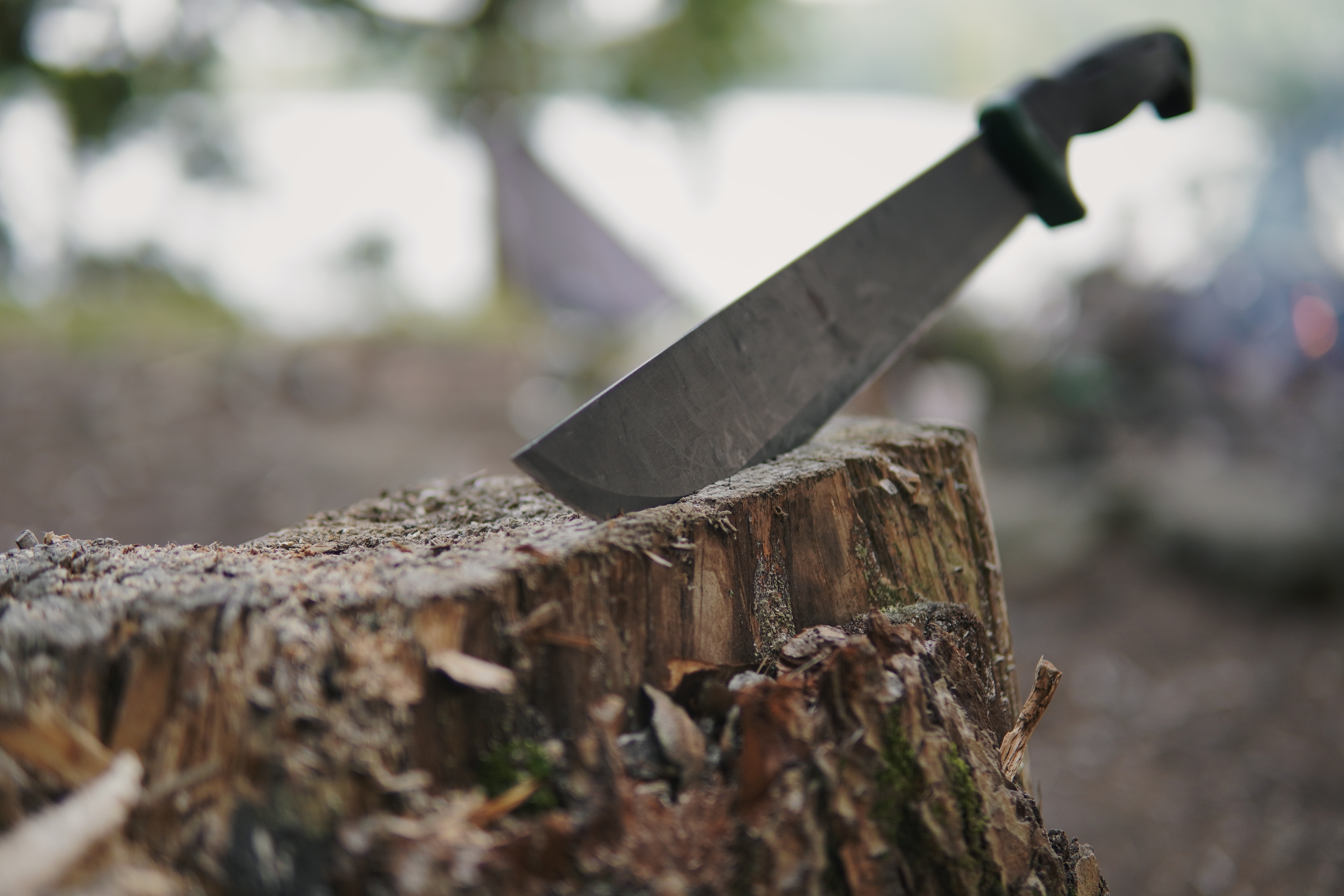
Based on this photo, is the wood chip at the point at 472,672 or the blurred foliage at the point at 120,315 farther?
the blurred foliage at the point at 120,315

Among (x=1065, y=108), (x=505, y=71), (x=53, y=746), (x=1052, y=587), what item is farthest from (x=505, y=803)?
(x=505, y=71)

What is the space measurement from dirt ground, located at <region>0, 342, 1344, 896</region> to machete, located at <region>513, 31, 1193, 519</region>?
4.04 ft

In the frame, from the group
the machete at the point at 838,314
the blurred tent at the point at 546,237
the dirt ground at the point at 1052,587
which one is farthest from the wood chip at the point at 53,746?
the blurred tent at the point at 546,237

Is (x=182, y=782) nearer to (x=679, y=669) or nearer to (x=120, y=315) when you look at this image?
(x=679, y=669)

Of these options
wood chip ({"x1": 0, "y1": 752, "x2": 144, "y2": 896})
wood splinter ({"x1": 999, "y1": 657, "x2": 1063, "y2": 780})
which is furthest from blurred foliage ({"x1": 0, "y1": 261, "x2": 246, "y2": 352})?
wood splinter ({"x1": 999, "y1": 657, "x2": 1063, "y2": 780})

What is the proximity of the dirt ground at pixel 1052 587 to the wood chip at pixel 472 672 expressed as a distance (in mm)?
1510

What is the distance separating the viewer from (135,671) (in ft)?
1.71

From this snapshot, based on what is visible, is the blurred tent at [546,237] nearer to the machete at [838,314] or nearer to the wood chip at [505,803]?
the machete at [838,314]

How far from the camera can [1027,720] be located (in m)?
0.79

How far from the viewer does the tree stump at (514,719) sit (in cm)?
48

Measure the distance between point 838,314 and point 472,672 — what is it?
2.04 feet

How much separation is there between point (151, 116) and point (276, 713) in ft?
24.3

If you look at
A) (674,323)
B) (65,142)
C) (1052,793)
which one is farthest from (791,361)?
(674,323)

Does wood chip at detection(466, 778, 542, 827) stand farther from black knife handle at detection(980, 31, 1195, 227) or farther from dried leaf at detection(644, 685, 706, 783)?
black knife handle at detection(980, 31, 1195, 227)
